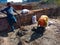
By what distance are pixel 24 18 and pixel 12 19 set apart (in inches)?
46.5

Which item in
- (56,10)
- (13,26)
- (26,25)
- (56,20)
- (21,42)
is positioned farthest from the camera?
(56,10)

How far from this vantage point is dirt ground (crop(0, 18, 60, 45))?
9516mm

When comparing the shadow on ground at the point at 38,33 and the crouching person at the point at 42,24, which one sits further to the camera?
the crouching person at the point at 42,24

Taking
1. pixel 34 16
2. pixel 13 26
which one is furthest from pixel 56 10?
pixel 13 26

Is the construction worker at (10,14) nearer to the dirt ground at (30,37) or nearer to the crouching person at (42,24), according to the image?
the dirt ground at (30,37)

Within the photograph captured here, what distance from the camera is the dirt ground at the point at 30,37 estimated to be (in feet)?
31.2

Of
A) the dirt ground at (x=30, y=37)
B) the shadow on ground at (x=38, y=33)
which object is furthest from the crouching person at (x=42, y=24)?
the dirt ground at (x=30, y=37)

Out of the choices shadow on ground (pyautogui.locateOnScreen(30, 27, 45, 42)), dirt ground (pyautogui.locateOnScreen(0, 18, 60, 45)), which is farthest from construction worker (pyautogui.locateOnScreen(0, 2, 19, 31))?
shadow on ground (pyautogui.locateOnScreen(30, 27, 45, 42))

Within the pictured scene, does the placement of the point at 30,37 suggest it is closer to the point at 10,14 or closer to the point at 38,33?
the point at 38,33

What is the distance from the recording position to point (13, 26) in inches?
408

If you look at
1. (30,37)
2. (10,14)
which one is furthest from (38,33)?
(10,14)

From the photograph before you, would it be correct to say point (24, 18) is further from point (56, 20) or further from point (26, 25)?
point (56, 20)

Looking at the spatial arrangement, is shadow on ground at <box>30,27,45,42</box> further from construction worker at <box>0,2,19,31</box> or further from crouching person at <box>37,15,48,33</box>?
construction worker at <box>0,2,19,31</box>

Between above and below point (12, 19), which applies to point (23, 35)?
below
